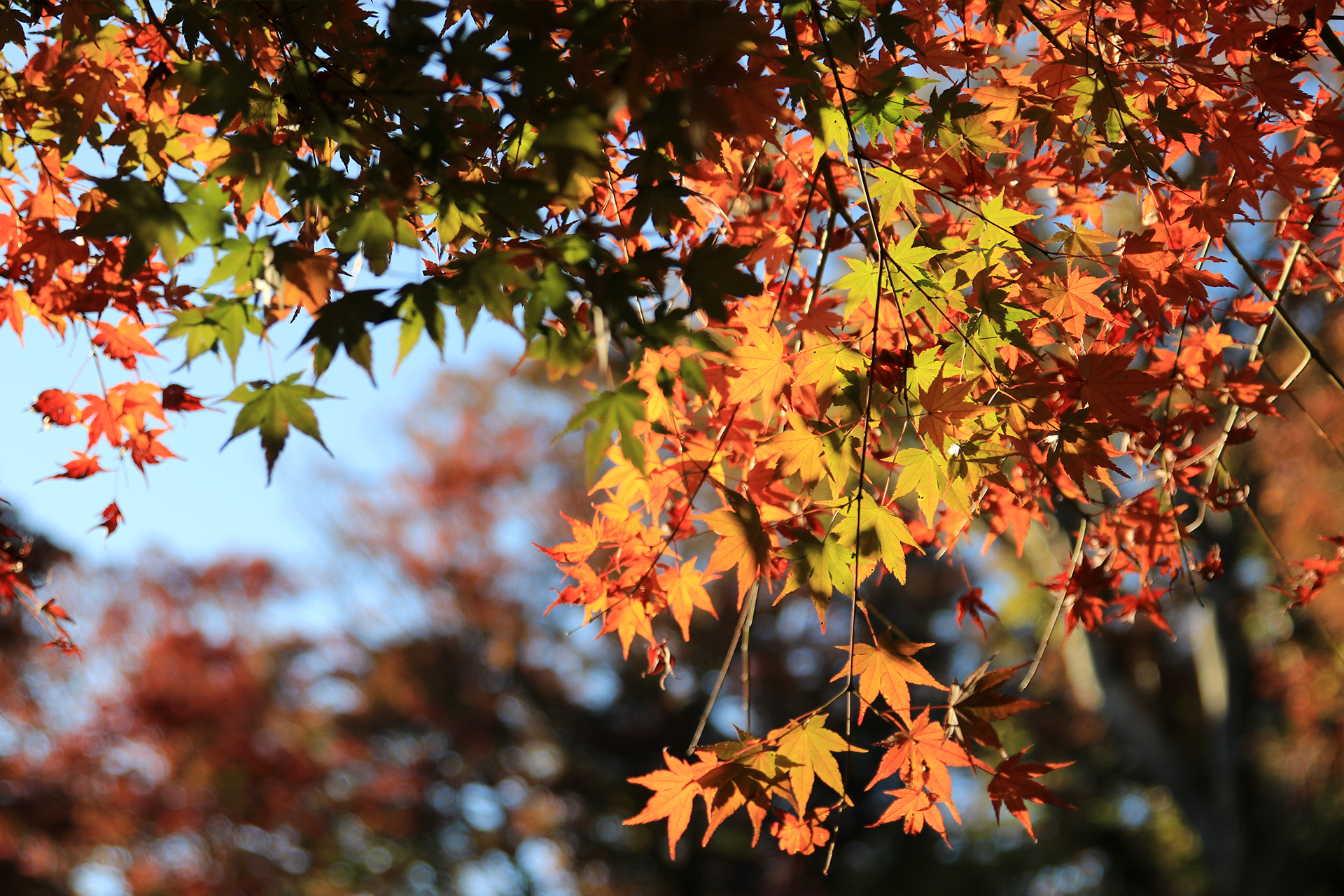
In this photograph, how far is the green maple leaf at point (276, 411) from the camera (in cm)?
109

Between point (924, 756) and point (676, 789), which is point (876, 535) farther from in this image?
point (676, 789)

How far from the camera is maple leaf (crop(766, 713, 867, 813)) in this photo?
136 cm

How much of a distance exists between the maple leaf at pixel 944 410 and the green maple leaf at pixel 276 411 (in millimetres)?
961

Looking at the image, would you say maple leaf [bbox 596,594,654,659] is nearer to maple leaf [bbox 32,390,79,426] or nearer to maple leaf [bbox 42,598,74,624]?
maple leaf [bbox 42,598,74,624]

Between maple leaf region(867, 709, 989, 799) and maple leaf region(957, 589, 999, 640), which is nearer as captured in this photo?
maple leaf region(867, 709, 989, 799)

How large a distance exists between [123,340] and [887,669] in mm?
1879

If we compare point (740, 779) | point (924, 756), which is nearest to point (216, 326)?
point (740, 779)

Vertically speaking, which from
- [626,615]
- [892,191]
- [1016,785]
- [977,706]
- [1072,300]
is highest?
[892,191]

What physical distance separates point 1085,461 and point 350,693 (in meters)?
11.3

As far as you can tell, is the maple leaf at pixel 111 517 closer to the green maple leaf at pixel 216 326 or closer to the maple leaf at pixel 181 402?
the maple leaf at pixel 181 402

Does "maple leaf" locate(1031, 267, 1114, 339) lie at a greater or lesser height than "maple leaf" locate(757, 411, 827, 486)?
greater

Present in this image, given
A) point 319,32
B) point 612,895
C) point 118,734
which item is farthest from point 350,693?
point 319,32

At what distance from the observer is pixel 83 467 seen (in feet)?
6.14

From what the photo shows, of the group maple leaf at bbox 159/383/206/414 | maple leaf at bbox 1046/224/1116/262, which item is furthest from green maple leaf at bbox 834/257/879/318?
maple leaf at bbox 159/383/206/414
